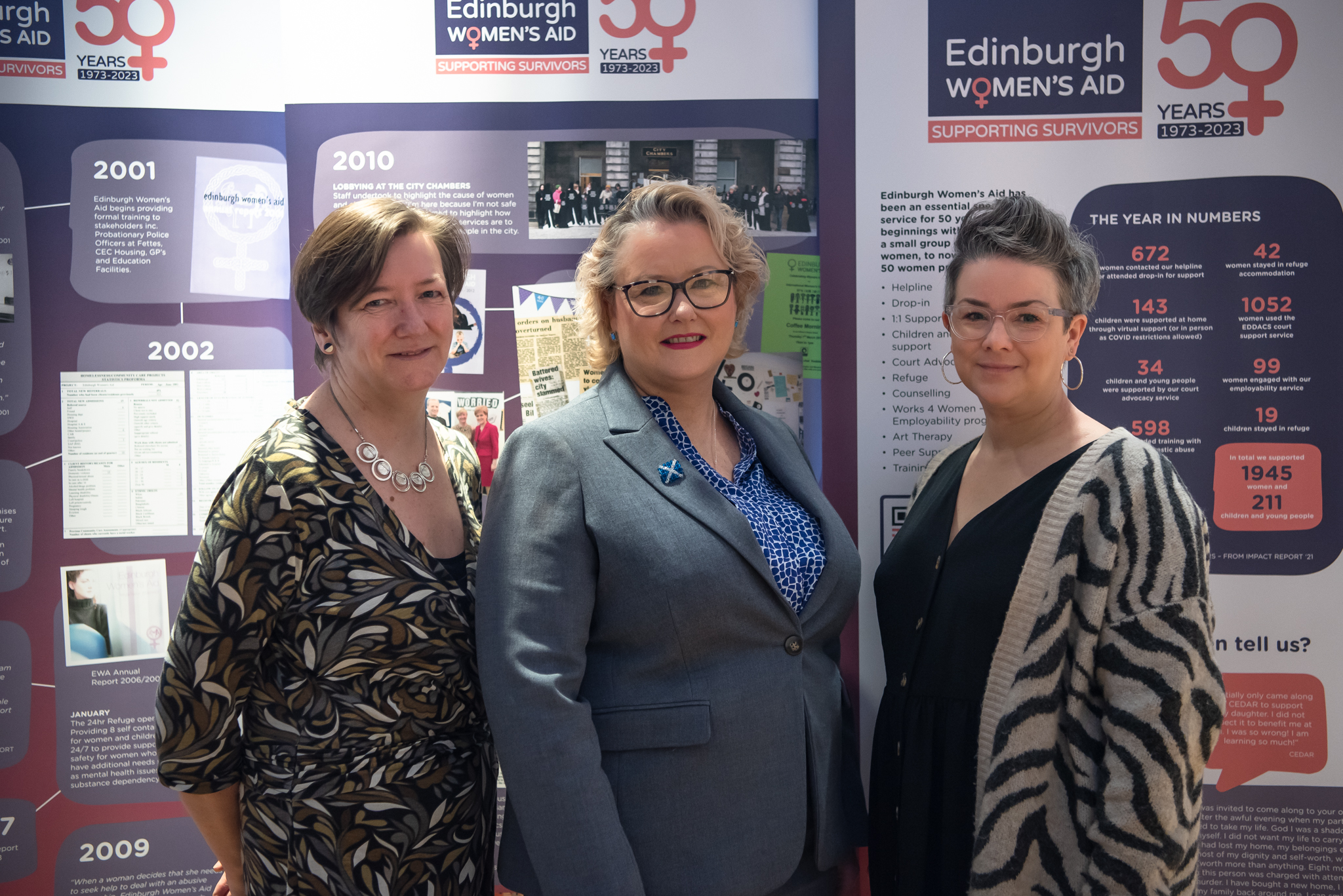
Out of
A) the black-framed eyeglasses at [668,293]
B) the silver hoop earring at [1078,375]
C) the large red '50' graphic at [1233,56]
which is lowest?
the silver hoop earring at [1078,375]

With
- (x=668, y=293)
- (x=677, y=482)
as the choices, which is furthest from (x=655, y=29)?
(x=677, y=482)

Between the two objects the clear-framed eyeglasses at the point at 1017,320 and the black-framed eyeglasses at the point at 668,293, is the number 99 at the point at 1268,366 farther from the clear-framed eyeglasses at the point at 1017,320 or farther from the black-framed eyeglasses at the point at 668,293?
the black-framed eyeglasses at the point at 668,293

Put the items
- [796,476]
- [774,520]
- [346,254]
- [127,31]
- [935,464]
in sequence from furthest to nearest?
[127,31]
[935,464]
[796,476]
[774,520]
[346,254]

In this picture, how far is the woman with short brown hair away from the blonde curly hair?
313mm

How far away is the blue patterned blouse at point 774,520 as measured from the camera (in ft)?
5.49

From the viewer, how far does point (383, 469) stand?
1666 millimetres

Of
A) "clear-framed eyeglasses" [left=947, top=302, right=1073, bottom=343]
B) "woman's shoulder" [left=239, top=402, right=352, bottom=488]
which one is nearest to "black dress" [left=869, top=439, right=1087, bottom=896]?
"clear-framed eyeglasses" [left=947, top=302, right=1073, bottom=343]

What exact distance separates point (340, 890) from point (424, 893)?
151mm

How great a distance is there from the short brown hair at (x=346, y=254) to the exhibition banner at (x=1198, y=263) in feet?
4.00

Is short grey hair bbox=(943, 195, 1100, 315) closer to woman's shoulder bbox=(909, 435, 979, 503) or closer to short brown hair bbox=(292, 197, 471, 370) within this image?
woman's shoulder bbox=(909, 435, 979, 503)

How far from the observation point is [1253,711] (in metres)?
2.26

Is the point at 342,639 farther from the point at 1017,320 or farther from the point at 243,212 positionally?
the point at 243,212

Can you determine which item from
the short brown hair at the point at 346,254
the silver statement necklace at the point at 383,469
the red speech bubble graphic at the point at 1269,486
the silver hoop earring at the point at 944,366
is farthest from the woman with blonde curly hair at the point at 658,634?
the red speech bubble graphic at the point at 1269,486

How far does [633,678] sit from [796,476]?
58cm
